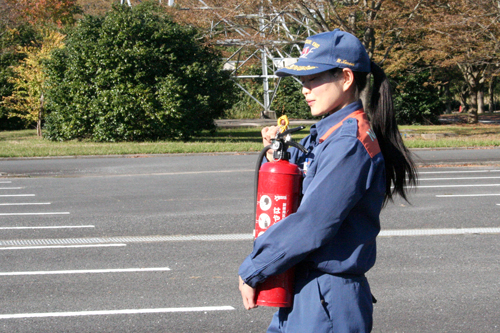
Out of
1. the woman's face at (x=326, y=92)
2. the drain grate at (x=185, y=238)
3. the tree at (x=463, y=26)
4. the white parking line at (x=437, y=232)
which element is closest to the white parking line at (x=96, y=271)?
the drain grate at (x=185, y=238)

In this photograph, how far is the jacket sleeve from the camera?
1.98 m

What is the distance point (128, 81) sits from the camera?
23.8m

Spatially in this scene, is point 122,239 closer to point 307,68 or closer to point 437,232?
point 437,232

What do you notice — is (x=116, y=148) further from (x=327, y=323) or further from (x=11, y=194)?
(x=327, y=323)

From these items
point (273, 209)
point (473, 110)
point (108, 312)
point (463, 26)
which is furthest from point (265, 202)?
point (473, 110)

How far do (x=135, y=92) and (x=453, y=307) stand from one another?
792 inches

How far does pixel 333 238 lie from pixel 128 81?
2272 cm

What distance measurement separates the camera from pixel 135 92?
23.5m

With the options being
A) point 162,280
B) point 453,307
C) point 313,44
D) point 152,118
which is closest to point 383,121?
A: point 313,44

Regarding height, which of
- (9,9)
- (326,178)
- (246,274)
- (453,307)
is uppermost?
(9,9)

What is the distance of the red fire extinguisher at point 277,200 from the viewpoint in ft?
6.97

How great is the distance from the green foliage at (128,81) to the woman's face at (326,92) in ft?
71.0

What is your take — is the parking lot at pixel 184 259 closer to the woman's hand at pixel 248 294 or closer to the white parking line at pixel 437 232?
the white parking line at pixel 437 232

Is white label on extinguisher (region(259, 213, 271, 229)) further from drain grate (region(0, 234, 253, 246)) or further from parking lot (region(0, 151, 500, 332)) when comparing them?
drain grate (region(0, 234, 253, 246))
